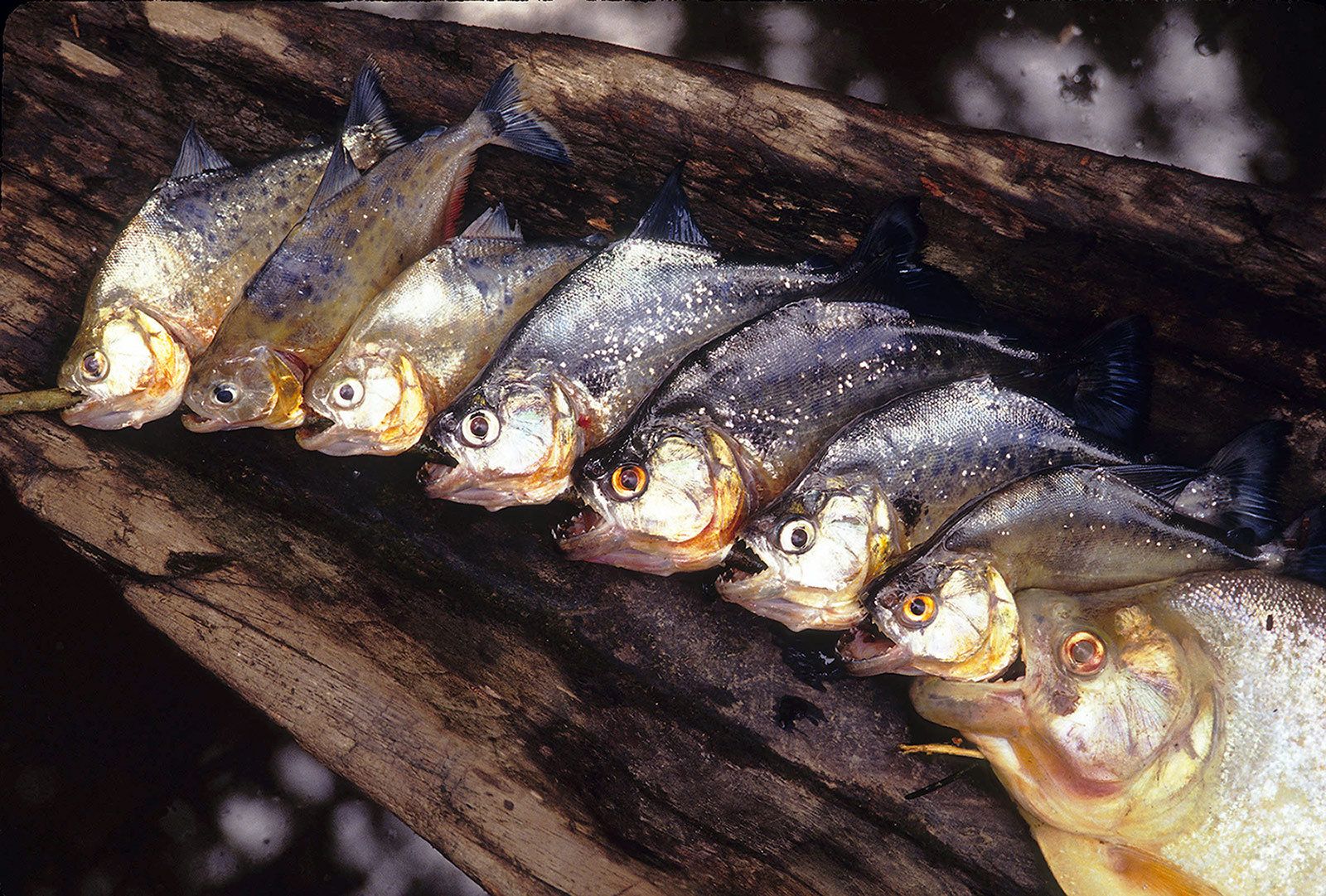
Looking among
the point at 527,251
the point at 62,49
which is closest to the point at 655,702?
the point at 527,251

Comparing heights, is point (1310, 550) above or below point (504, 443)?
above

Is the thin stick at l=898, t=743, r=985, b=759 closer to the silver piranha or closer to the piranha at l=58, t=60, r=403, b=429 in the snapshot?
the silver piranha

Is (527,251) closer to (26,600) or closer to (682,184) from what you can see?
(682,184)

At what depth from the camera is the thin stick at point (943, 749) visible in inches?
90.9

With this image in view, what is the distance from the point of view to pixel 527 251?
8.43 ft

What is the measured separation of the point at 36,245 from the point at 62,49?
0.67 m

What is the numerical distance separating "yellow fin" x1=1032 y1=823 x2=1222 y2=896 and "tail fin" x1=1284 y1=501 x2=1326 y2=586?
2.91ft

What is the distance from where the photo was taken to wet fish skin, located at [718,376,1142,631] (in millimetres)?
2160

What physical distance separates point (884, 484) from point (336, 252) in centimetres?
181

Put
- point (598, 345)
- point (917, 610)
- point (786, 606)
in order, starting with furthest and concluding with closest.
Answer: point (598, 345) < point (786, 606) < point (917, 610)

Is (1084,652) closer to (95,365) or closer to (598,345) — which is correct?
(598,345)

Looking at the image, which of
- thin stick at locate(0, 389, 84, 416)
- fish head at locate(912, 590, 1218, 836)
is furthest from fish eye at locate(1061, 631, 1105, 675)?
thin stick at locate(0, 389, 84, 416)

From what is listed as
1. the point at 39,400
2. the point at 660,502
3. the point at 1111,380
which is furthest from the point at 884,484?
the point at 39,400

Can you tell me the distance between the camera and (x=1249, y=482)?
2.26m
